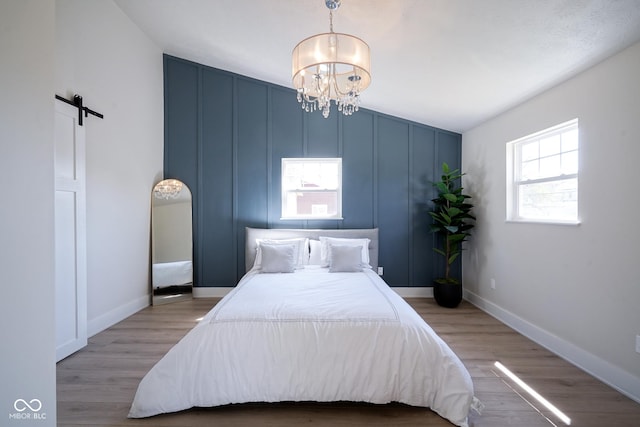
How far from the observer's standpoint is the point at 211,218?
3988 millimetres

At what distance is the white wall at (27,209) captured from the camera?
810mm

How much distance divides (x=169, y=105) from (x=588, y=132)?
4.77 m

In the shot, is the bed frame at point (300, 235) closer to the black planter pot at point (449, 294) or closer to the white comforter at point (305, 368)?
the black planter pot at point (449, 294)

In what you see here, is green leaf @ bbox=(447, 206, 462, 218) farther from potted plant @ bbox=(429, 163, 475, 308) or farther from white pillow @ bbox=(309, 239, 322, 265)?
white pillow @ bbox=(309, 239, 322, 265)

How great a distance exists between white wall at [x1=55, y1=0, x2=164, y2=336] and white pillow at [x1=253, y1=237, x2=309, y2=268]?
1525 mm

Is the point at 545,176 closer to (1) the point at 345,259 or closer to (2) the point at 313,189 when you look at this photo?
(1) the point at 345,259

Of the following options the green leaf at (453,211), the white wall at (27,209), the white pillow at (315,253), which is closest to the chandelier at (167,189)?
the white pillow at (315,253)

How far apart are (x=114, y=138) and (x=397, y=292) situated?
13.4ft

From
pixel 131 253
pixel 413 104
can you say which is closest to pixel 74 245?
pixel 131 253

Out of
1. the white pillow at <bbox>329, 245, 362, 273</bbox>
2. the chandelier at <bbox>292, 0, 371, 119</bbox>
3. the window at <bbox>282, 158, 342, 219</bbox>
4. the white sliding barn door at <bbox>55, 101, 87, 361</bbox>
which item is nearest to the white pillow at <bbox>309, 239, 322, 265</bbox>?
the white pillow at <bbox>329, 245, 362, 273</bbox>

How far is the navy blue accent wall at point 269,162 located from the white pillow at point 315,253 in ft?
1.35

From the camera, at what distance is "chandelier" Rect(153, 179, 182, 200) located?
12.4ft

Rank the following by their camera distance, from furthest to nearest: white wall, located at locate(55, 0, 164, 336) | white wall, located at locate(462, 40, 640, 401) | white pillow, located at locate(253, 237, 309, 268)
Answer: white pillow, located at locate(253, 237, 309, 268) < white wall, located at locate(55, 0, 164, 336) < white wall, located at locate(462, 40, 640, 401)

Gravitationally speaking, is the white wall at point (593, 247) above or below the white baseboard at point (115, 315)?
above
